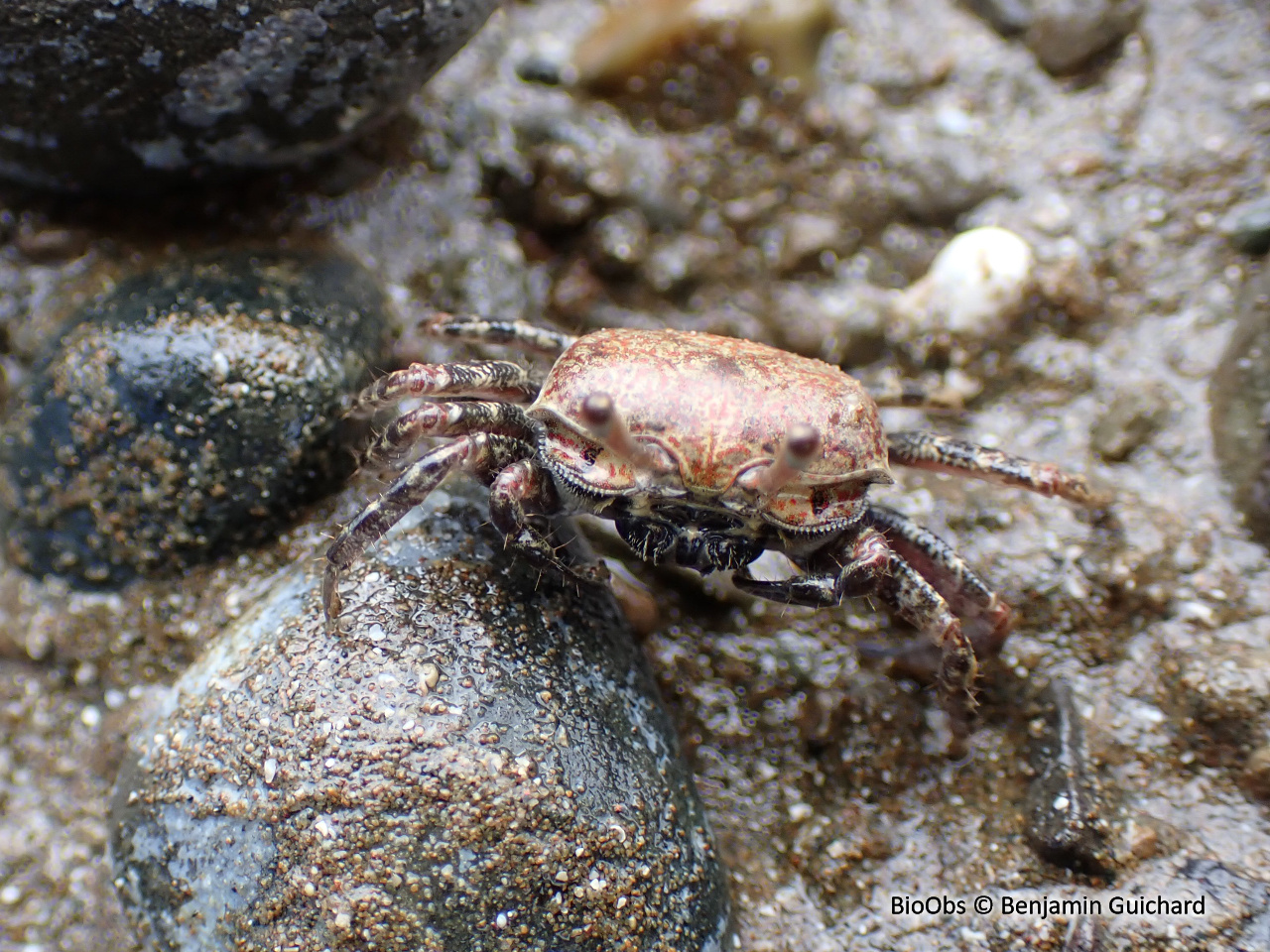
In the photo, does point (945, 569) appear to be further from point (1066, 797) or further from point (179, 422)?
point (179, 422)

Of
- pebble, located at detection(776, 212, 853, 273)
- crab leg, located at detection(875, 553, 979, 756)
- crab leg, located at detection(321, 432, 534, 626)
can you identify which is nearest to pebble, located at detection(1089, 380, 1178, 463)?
crab leg, located at detection(875, 553, 979, 756)

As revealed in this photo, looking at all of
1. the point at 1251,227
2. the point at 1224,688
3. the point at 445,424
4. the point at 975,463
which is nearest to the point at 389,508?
the point at 445,424

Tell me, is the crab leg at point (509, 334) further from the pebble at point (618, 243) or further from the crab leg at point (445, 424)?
the pebble at point (618, 243)

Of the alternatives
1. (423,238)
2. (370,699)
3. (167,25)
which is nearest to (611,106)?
(423,238)

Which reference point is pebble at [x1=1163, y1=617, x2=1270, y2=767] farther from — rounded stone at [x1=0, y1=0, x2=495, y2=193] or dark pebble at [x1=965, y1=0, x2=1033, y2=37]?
rounded stone at [x1=0, y1=0, x2=495, y2=193]

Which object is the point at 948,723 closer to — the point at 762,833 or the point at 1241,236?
the point at 762,833

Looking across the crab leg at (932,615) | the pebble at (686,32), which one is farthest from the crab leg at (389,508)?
the pebble at (686,32)
